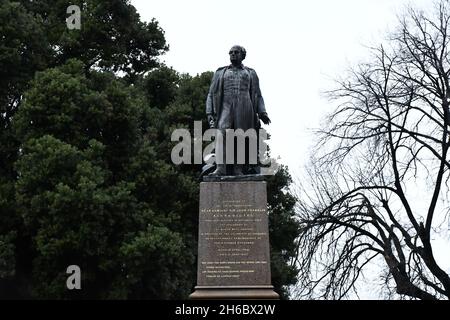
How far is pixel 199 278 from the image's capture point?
46.5 ft

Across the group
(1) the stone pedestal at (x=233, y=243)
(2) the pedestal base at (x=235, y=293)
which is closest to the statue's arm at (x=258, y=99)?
(1) the stone pedestal at (x=233, y=243)

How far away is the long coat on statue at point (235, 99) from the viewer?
15281 mm

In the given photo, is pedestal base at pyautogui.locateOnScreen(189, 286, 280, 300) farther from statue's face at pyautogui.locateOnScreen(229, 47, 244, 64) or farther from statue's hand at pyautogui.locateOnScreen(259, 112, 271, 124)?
statue's face at pyautogui.locateOnScreen(229, 47, 244, 64)

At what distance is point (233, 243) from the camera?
14.3 m

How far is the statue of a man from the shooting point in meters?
15.3

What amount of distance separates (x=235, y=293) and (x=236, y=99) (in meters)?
3.67

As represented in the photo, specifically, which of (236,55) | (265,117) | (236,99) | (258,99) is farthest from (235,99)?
(236,55)

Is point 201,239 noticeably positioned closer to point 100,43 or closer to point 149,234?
point 149,234

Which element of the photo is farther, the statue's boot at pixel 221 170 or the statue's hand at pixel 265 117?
the statue's hand at pixel 265 117

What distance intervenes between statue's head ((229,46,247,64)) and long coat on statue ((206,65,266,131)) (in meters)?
0.13

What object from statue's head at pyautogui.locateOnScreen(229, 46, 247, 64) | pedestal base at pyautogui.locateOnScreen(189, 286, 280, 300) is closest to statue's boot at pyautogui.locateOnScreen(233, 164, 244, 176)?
statue's head at pyautogui.locateOnScreen(229, 46, 247, 64)

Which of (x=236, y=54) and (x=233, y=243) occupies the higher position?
(x=236, y=54)

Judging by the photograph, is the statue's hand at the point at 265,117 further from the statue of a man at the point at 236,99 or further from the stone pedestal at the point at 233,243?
the stone pedestal at the point at 233,243

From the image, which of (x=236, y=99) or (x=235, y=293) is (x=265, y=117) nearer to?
(x=236, y=99)
